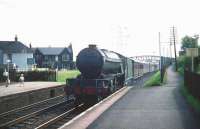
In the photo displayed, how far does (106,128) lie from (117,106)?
19.9 feet

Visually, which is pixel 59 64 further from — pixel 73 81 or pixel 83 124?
pixel 83 124

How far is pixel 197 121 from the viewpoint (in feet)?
45.5

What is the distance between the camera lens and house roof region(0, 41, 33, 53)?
265 feet

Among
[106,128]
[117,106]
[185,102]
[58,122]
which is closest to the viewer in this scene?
[106,128]

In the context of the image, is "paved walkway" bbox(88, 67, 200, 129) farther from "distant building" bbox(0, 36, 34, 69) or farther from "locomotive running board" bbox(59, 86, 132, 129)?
"distant building" bbox(0, 36, 34, 69)

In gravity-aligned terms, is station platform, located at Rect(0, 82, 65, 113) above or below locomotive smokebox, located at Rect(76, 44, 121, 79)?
below

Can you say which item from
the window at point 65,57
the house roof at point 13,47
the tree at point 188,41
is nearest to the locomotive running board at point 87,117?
the house roof at point 13,47

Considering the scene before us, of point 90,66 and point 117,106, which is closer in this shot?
point 117,106

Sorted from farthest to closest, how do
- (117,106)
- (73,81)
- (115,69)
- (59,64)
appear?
(59,64), (115,69), (73,81), (117,106)

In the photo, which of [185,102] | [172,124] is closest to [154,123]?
[172,124]

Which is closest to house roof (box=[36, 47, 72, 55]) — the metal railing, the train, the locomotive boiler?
the train

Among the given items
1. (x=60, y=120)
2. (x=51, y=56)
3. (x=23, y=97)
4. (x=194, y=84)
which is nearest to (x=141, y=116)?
(x=60, y=120)

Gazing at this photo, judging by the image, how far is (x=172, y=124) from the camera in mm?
13383

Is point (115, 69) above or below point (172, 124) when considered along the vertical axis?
above
